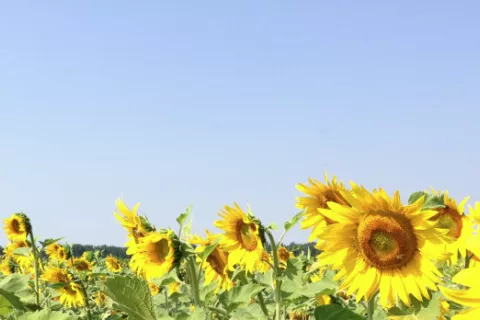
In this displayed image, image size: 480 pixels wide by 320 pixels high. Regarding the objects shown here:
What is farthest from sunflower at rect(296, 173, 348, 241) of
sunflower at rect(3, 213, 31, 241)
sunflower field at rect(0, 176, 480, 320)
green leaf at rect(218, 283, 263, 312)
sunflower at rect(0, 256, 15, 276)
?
sunflower at rect(0, 256, 15, 276)

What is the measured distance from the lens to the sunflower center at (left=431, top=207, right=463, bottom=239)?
149 inches

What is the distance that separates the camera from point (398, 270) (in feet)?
9.76

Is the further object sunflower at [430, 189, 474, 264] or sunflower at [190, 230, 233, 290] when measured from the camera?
sunflower at [190, 230, 233, 290]

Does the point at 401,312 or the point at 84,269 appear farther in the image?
the point at 84,269

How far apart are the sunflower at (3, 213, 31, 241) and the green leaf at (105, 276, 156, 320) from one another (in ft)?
19.6

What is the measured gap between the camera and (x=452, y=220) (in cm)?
384

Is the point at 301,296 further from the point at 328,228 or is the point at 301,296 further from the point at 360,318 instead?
the point at 360,318

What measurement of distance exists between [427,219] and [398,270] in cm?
28

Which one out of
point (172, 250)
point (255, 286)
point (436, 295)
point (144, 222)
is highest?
point (144, 222)

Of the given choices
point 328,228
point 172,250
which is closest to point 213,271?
point 172,250

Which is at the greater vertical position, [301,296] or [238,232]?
[238,232]

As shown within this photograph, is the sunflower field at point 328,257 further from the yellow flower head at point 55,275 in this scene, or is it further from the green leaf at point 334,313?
the yellow flower head at point 55,275

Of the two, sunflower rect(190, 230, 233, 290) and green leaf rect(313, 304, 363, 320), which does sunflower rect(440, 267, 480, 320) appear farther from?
sunflower rect(190, 230, 233, 290)

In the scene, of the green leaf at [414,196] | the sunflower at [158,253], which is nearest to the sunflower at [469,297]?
the green leaf at [414,196]
